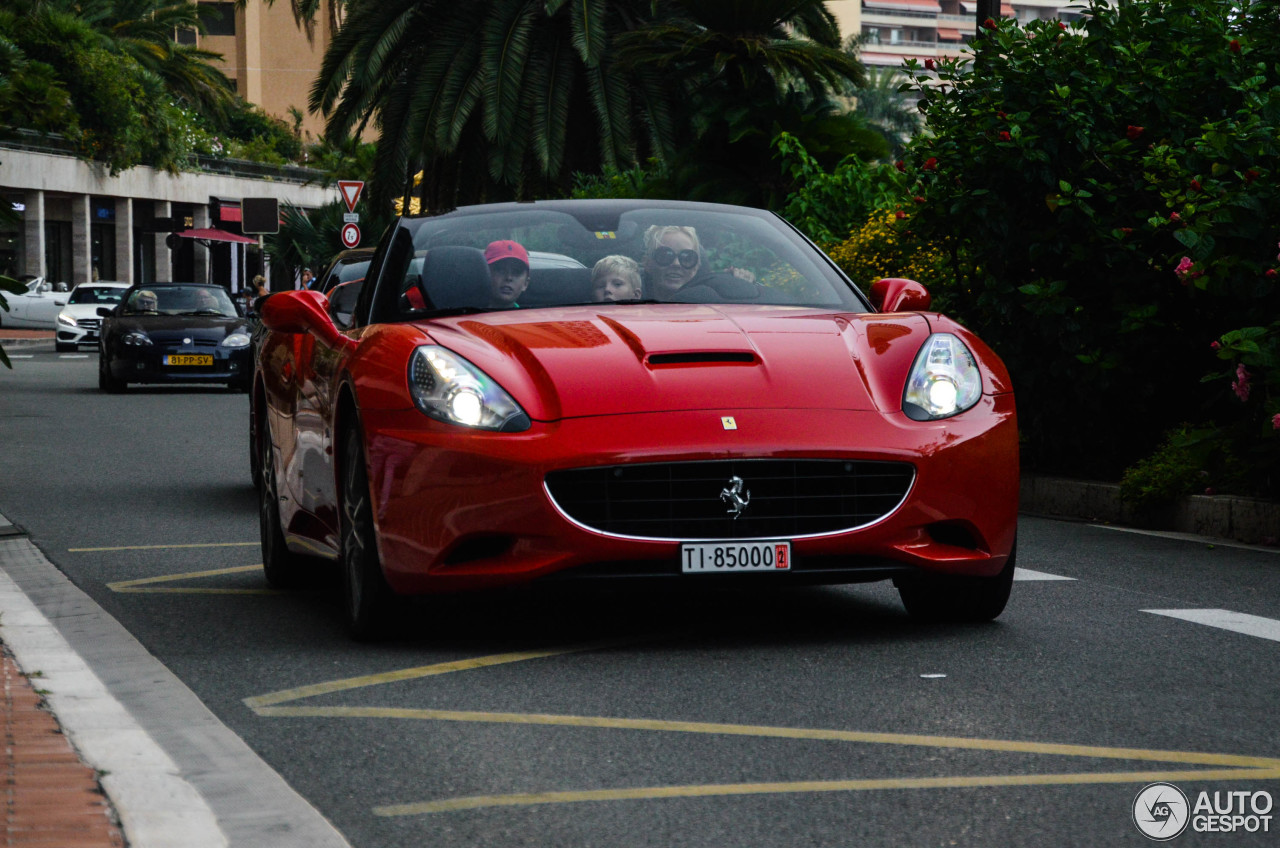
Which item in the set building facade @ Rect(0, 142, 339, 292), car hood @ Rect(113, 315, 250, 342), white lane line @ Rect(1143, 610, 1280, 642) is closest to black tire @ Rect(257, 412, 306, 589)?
white lane line @ Rect(1143, 610, 1280, 642)

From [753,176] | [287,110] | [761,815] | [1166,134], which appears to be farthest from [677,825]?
[287,110]

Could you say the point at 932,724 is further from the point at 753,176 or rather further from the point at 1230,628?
the point at 753,176

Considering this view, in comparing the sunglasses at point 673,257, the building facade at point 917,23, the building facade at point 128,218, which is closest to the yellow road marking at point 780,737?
the sunglasses at point 673,257

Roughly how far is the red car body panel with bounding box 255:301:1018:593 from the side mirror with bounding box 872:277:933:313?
315 millimetres

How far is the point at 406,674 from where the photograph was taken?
5738mm

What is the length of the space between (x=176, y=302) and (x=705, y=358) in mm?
21204

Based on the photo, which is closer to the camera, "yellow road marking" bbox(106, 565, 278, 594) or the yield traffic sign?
"yellow road marking" bbox(106, 565, 278, 594)

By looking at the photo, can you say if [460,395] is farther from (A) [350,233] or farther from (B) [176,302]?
(A) [350,233]

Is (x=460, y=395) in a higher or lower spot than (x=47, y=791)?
higher

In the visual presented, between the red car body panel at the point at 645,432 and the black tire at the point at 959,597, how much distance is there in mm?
166

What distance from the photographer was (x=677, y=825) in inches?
156

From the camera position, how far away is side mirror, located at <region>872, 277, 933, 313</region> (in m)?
6.77

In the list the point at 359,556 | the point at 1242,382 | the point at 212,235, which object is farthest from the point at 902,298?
the point at 212,235

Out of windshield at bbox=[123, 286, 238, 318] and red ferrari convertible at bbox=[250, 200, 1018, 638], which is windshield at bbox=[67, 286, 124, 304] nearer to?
windshield at bbox=[123, 286, 238, 318]
